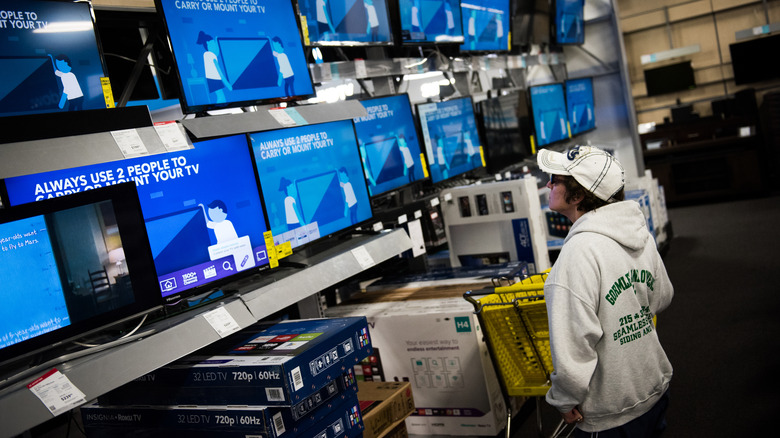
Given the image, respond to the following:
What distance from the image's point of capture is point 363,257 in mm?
2824

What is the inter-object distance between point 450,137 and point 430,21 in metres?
0.86

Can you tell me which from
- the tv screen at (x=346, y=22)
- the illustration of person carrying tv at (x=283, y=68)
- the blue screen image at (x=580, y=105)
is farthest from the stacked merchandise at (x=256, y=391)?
the blue screen image at (x=580, y=105)

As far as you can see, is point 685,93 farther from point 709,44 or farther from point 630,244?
point 630,244

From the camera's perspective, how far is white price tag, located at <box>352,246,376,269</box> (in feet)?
9.15

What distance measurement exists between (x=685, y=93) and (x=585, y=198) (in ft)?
32.8

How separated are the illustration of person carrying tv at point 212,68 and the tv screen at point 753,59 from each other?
391 inches

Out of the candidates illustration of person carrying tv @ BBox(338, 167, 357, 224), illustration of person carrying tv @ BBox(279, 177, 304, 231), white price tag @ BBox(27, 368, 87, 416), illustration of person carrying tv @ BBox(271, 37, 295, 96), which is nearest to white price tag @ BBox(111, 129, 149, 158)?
white price tag @ BBox(27, 368, 87, 416)

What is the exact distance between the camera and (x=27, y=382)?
1.57m

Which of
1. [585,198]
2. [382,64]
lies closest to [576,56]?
[382,64]

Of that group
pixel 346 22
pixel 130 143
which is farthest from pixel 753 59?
pixel 130 143

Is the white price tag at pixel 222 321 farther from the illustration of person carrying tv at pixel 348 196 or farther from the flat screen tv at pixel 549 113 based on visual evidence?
the flat screen tv at pixel 549 113

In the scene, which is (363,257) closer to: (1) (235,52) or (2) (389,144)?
(1) (235,52)

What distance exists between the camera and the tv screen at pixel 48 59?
6.40ft

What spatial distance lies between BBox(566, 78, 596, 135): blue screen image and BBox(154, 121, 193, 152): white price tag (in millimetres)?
6104
